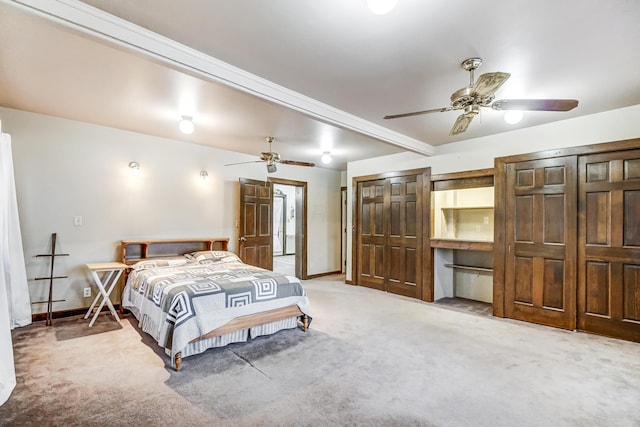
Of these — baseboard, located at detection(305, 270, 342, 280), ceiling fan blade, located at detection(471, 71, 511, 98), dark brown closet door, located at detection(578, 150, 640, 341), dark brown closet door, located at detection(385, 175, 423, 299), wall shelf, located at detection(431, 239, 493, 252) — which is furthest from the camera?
baseboard, located at detection(305, 270, 342, 280)

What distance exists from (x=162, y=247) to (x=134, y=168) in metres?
1.24

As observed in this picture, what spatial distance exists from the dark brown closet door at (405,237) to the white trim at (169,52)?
2.22 m

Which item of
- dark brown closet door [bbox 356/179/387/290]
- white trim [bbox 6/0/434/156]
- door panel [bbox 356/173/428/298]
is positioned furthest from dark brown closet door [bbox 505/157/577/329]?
white trim [bbox 6/0/434/156]


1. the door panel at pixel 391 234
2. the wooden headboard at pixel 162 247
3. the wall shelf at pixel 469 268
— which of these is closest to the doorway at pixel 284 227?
the door panel at pixel 391 234

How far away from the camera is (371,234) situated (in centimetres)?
591

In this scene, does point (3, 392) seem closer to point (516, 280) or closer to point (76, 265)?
point (76, 265)

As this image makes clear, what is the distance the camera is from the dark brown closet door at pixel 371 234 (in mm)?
5750

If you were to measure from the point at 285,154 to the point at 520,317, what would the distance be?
4417 mm

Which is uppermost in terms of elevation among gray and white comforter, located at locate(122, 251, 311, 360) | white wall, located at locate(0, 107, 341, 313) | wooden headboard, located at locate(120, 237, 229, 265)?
white wall, located at locate(0, 107, 341, 313)

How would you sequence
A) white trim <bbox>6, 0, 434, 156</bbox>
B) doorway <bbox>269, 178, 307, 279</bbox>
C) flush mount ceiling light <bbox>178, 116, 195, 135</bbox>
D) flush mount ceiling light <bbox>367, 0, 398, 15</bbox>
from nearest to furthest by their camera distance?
1. flush mount ceiling light <bbox>367, 0, 398, 15</bbox>
2. white trim <bbox>6, 0, 434, 156</bbox>
3. flush mount ceiling light <bbox>178, 116, 195, 135</bbox>
4. doorway <bbox>269, 178, 307, 279</bbox>

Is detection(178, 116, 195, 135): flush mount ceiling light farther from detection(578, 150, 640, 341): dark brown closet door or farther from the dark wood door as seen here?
detection(578, 150, 640, 341): dark brown closet door

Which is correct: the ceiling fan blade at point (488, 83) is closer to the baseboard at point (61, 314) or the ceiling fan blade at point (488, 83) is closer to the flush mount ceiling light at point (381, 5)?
the flush mount ceiling light at point (381, 5)

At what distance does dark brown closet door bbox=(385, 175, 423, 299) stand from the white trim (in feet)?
7.28

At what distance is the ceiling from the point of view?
1866mm
